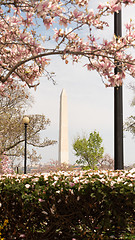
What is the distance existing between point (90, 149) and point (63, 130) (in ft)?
13.1

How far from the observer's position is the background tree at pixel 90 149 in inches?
788

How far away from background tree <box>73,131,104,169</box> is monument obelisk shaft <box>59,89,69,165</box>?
3066 mm

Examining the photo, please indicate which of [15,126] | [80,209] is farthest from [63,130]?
[80,209]

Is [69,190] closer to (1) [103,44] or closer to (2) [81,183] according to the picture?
(2) [81,183]

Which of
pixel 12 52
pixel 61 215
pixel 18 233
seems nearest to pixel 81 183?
pixel 61 215

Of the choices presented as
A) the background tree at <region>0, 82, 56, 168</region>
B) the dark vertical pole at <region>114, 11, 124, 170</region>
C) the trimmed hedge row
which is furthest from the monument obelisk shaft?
the trimmed hedge row

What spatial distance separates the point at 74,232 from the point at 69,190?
0.52 metres

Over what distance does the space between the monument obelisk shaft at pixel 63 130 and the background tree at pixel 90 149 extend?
10.1 feet

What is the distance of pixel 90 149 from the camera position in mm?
20125

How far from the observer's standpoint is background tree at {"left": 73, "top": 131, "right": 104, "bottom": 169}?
2002 cm

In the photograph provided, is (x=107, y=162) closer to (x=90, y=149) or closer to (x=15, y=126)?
(x=90, y=149)

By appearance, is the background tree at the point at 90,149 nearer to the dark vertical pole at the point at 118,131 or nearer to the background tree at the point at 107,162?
the background tree at the point at 107,162

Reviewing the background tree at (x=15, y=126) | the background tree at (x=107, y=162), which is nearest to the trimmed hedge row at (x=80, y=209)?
the background tree at (x=15, y=126)

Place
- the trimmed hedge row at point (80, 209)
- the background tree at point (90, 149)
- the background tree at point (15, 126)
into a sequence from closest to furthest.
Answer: the trimmed hedge row at point (80, 209) < the background tree at point (15, 126) < the background tree at point (90, 149)
